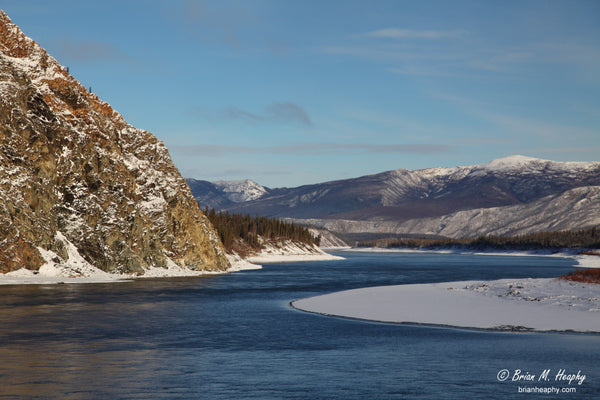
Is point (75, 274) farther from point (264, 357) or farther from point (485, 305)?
point (264, 357)

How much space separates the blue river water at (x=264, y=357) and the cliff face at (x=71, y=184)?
27627 millimetres

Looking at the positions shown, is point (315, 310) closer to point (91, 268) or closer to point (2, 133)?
point (91, 268)

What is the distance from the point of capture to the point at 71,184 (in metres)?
77.2

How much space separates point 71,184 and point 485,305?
53537 millimetres

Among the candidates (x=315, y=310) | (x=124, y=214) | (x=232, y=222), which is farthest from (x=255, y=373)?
(x=232, y=222)

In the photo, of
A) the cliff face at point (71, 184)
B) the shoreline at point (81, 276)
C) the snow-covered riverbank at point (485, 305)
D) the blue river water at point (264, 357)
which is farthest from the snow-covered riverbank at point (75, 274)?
the snow-covered riverbank at point (485, 305)

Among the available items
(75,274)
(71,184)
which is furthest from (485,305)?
(71,184)

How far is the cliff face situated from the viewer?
69375 mm

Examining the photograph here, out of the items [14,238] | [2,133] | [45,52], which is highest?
[45,52]

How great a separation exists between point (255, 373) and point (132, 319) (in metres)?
18.0

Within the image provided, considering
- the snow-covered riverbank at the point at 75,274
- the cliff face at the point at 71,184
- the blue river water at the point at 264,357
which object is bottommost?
the blue river water at the point at 264,357

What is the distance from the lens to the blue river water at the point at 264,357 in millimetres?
20797

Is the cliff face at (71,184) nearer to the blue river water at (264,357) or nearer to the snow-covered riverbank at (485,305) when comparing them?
the blue river water at (264,357)

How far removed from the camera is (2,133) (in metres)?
70.2
